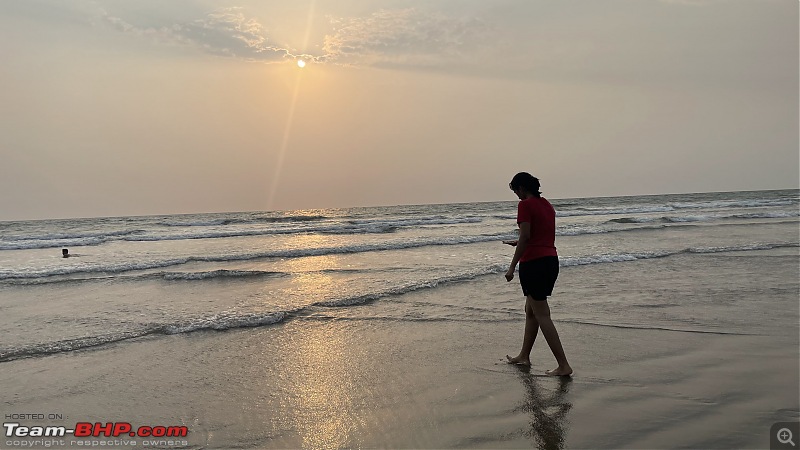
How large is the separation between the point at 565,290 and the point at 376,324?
4.02 meters

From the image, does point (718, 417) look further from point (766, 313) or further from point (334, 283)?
point (334, 283)

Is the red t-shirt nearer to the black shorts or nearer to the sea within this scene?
the black shorts

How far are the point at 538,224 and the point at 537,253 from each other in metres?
0.28

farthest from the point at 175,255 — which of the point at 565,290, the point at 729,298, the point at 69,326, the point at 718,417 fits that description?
the point at 718,417

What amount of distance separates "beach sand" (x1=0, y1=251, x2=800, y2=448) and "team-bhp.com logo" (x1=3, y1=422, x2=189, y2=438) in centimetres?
11

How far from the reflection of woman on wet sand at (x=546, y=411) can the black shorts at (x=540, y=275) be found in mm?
800

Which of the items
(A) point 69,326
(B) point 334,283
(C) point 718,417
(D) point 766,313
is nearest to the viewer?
(C) point 718,417

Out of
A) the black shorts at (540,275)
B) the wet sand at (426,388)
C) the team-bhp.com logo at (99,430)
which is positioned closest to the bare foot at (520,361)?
the wet sand at (426,388)

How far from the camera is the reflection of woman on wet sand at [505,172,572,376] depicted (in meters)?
5.01

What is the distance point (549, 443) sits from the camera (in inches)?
139

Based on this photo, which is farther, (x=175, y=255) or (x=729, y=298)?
(x=175, y=255)

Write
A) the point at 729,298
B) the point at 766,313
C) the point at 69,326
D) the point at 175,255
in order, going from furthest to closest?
the point at 175,255
the point at 729,298
the point at 69,326
the point at 766,313

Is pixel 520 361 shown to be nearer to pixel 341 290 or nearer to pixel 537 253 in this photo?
pixel 537 253

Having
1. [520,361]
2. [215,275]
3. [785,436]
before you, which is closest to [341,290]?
[215,275]
